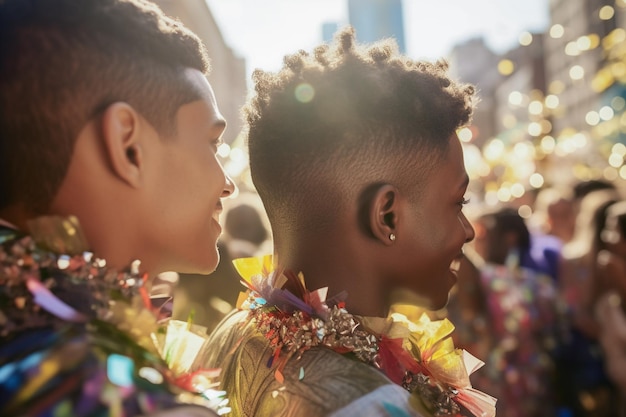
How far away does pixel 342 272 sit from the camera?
5.53 feet

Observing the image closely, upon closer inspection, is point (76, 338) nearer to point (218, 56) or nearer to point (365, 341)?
point (365, 341)

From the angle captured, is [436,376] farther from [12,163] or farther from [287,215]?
[12,163]

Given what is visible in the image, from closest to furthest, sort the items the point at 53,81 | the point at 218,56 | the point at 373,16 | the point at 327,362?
the point at 53,81
the point at 327,362
the point at 218,56
the point at 373,16

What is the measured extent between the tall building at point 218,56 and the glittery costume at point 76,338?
64.2ft

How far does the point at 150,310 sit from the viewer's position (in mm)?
1240

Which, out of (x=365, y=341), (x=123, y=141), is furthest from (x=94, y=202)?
(x=365, y=341)

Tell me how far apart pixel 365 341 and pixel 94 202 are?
70 centimetres

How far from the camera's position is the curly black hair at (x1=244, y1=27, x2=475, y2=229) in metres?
1.71

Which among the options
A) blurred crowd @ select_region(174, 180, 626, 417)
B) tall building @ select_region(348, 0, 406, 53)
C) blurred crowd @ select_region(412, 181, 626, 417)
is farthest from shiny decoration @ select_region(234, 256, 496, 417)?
tall building @ select_region(348, 0, 406, 53)

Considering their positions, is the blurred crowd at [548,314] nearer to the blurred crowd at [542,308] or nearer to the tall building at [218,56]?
the blurred crowd at [542,308]

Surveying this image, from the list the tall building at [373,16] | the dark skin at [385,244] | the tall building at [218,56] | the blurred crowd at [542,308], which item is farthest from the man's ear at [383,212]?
the tall building at [373,16]

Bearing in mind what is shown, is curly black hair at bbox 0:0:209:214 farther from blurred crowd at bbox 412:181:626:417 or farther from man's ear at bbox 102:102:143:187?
blurred crowd at bbox 412:181:626:417

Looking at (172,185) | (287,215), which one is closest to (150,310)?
(172,185)

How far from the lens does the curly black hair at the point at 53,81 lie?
1.18m
